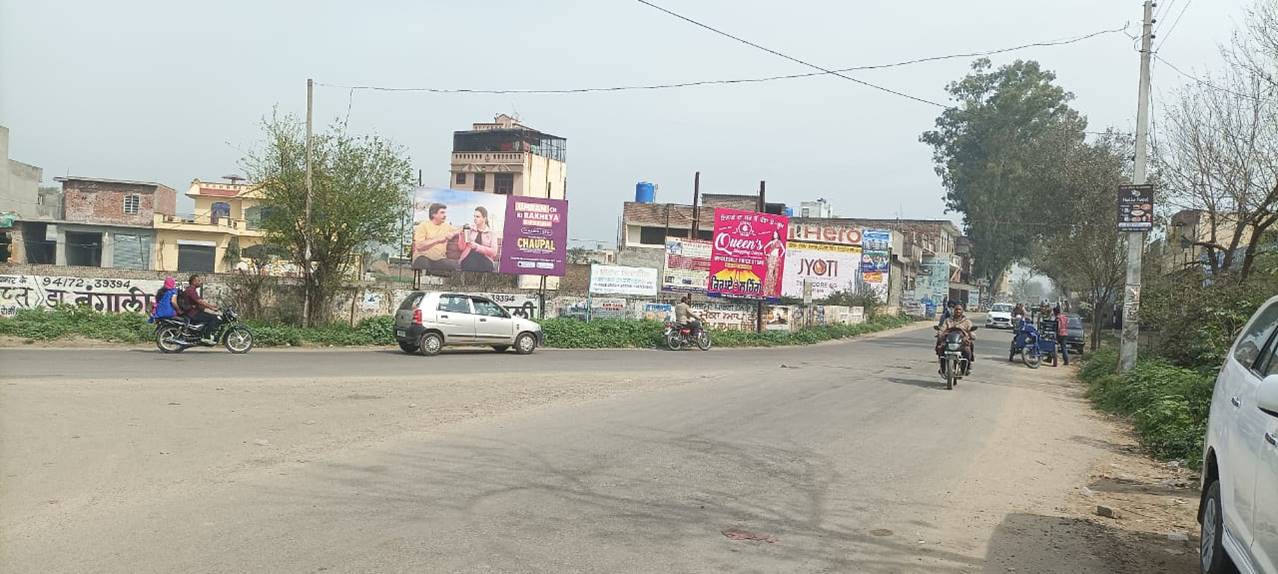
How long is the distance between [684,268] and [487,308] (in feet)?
48.7

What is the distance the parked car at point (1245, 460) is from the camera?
3.93 metres

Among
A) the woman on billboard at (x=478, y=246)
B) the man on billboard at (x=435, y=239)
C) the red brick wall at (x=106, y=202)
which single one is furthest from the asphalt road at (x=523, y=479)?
the red brick wall at (x=106, y=202)

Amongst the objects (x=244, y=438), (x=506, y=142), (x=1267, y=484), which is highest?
(x=506, y=142)

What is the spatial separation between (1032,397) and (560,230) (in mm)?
17521

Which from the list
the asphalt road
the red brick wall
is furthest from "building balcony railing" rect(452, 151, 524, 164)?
the asphalt road

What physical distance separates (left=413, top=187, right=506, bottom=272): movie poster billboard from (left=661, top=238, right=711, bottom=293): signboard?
8.25 m

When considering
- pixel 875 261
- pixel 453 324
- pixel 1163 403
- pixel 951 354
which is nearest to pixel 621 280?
pixel 453 324

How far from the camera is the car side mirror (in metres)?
3.82

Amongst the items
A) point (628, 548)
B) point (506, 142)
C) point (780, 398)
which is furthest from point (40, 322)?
point (506, 142)

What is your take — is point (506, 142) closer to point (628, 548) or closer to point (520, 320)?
point (520, 320)

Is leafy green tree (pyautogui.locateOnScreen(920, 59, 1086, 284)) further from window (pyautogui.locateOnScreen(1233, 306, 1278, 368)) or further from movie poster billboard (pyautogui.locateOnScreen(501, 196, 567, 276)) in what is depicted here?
window (pyautogui.locateOnScreen(1233, 306, 1278, 368))

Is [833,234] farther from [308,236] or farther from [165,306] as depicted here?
[165,306]

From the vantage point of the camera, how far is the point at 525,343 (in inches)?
920

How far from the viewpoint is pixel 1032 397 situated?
1692 centimetres
